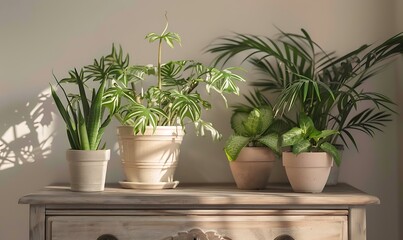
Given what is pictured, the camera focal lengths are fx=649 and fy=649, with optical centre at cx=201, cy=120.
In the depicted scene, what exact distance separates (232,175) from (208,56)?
481 millimetres

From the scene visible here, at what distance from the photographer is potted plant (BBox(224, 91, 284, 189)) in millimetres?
2279

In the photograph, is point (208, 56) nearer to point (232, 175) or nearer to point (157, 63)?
point (157, 63)

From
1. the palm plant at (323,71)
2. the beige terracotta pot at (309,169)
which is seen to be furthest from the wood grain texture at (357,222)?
→ the palm plant at (323,71)

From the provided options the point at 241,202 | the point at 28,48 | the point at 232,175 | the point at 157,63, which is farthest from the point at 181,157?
the point at 28,48

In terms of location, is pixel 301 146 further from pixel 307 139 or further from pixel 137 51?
pixel 137 51

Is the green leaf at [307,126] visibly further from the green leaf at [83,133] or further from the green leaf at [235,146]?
the green leaf at [83,133]

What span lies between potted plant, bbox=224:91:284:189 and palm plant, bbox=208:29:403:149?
0.11 metres

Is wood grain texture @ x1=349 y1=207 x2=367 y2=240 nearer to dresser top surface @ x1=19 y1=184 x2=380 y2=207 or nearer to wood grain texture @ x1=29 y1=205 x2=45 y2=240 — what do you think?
dresser top surface @ x1=19 y1=184 x2=380 y2=207

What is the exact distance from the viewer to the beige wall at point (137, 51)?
2.54 metres

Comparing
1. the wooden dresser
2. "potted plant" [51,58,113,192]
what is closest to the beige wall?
"potted plant" [51,58,113,192]

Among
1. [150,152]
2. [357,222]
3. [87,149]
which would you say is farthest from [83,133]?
[357,222]

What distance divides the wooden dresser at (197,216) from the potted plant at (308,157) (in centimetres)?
8

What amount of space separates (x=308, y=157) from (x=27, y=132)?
3.64 ft

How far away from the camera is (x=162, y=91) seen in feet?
7.52
